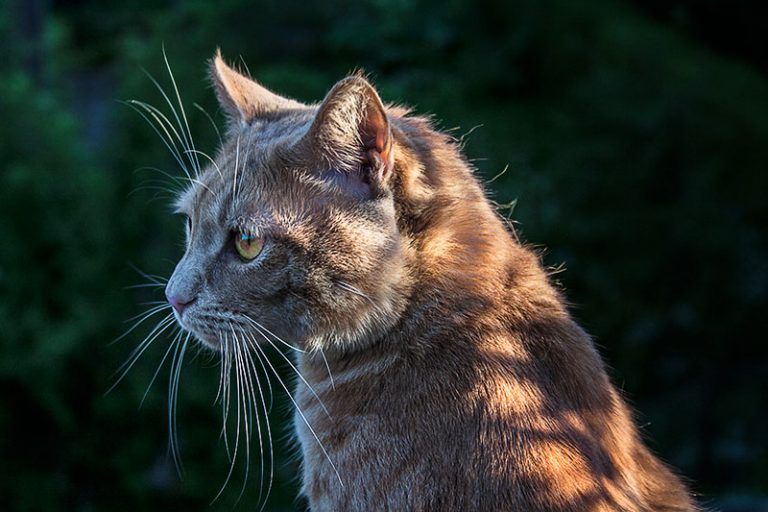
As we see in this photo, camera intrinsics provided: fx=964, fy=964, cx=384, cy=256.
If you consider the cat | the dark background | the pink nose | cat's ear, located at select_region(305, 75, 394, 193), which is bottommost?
the dark background

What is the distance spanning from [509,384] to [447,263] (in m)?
0.34

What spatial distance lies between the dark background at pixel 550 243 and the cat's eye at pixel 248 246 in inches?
98.9

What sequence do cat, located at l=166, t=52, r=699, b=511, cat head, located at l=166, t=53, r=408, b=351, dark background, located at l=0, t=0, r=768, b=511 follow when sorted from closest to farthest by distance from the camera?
cat, located at l=166, t=52, r=699, b=511 → cat head, located at l=166, t=53, r=408, b=351 → dark background, located at l=0, t=0, r=768, b=511

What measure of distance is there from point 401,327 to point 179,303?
540mm

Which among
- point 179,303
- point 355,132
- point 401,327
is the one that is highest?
point 355,132

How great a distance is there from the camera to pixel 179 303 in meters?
2.32

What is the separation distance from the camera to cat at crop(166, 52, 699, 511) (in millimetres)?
2062

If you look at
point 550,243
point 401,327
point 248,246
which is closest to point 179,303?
point 248,246

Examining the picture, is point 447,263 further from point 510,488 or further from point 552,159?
point 552,159

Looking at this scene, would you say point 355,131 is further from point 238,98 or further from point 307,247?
point 238,98

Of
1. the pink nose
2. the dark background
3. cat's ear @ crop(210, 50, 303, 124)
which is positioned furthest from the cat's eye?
the dark background

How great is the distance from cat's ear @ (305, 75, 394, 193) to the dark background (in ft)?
8.32

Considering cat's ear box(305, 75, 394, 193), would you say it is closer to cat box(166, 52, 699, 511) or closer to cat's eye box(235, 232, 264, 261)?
cat box(166, 52, 699, 511)

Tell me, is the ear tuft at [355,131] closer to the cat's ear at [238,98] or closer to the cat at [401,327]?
the cat at [401,327]
